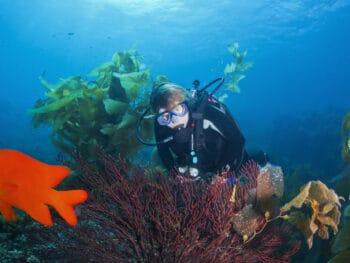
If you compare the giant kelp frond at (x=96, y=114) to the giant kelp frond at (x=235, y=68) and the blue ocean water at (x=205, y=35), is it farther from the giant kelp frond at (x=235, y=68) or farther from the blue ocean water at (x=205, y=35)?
the blue ocean water at (x=205, y=35)

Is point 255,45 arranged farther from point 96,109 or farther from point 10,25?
point 10,25

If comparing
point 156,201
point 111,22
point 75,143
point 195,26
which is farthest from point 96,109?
point 111,22

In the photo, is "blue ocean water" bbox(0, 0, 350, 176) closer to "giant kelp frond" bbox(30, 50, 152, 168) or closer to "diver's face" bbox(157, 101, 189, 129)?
"giant kelp frond" bbox(30, 50, 152, 168)

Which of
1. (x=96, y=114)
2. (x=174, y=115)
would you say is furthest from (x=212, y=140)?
(x=96, y=114)

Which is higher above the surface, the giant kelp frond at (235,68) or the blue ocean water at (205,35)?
the blue ocean water at (205,35)

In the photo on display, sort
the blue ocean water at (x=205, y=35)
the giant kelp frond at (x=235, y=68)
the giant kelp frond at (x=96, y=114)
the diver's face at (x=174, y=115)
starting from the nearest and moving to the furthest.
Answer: the diver's face at (x=174, y=115)
the giant kelp frond at (x=96, y=114)
the giant kelp frond at (x=235, y=68)
the blue ocean water at (x=205, y=35)

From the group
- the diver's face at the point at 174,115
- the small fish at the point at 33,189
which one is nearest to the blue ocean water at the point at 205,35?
the diver's face at the point at 174,115

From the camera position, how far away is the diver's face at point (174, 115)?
390cm

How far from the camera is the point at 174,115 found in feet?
13.0

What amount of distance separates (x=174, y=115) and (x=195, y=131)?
0.43 m

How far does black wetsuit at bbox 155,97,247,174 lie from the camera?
410 cm

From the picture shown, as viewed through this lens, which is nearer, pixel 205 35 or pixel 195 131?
pixel 195 131

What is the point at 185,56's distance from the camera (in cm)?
5941

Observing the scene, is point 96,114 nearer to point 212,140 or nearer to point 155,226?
Answer: point 212,140
